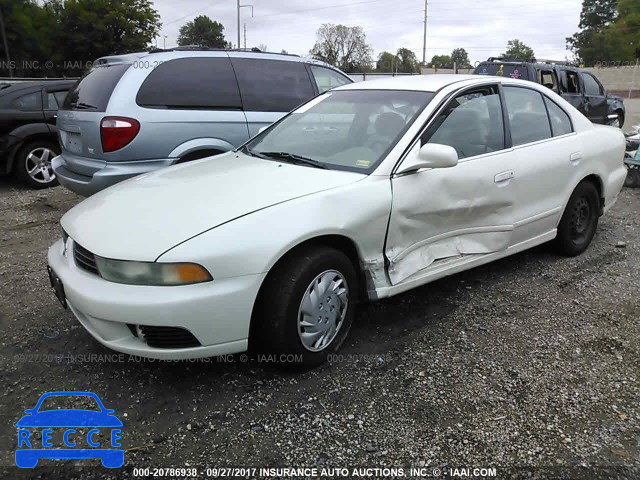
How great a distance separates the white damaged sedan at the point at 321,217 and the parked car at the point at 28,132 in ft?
16.3

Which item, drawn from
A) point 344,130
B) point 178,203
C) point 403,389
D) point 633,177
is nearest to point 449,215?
point 344,130

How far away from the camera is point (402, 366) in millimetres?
3023

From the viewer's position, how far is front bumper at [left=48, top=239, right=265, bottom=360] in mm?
2438

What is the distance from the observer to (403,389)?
2.80 meters

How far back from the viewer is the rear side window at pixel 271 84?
5633 mm

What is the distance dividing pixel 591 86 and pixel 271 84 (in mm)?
8880

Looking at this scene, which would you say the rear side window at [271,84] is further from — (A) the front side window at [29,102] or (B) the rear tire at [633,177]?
(B) the rear tire at [633,177]

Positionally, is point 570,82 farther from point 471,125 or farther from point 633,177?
point 471,125

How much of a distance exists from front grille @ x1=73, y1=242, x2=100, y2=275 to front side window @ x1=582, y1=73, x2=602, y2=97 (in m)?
11.4

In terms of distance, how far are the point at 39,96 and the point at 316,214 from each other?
664 cm

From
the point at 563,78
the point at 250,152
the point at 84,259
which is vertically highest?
the point at 563,78

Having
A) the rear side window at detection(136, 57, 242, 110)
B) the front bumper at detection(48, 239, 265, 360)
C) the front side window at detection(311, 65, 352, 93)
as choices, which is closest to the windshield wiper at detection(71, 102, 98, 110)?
the rear side window at detection(136, 57, 242, 110)

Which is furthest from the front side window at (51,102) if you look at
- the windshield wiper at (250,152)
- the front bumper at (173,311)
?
the front bumper at (173,311)

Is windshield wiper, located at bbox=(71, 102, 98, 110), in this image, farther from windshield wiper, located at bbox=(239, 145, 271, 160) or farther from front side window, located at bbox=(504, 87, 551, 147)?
front side window, located at bbox=(504, 87, 551, 147)
